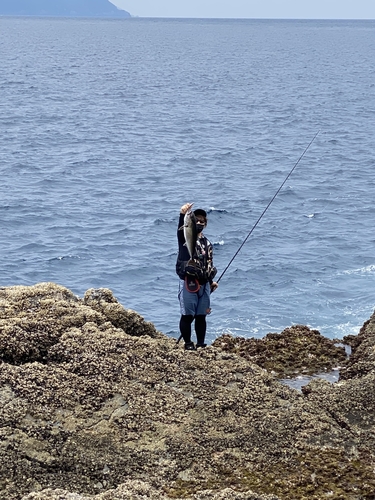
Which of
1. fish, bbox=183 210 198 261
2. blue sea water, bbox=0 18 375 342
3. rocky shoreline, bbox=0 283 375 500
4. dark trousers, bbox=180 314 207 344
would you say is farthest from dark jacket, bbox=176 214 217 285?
blue sea water, bbox=0 18 375 342

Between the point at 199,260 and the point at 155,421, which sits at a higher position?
the point at 199,260

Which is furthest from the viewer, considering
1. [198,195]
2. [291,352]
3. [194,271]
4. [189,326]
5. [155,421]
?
[198,195]

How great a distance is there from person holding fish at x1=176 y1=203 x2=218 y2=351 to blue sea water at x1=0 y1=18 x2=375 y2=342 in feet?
25.5

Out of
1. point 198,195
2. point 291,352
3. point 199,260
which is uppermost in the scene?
point 198,195

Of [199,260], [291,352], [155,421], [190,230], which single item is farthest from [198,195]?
[155,421]

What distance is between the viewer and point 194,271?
1030 centimetres

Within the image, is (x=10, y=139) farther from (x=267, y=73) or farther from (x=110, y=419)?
(x=267, y=73)

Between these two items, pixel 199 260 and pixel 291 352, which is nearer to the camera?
pixel 199 260

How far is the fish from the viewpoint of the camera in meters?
10.0

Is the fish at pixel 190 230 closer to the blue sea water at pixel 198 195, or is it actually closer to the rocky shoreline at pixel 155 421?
the rocky shoreline at pixel 155 421

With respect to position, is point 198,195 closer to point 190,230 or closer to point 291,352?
point 291,352

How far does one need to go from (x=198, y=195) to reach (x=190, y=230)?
24.4m

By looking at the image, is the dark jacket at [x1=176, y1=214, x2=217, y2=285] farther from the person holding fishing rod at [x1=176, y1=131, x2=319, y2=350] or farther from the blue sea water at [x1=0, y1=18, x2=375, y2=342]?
the blue sea water at [x1=0, y1=18, x2=375, y2=342]

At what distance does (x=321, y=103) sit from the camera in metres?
72.2
